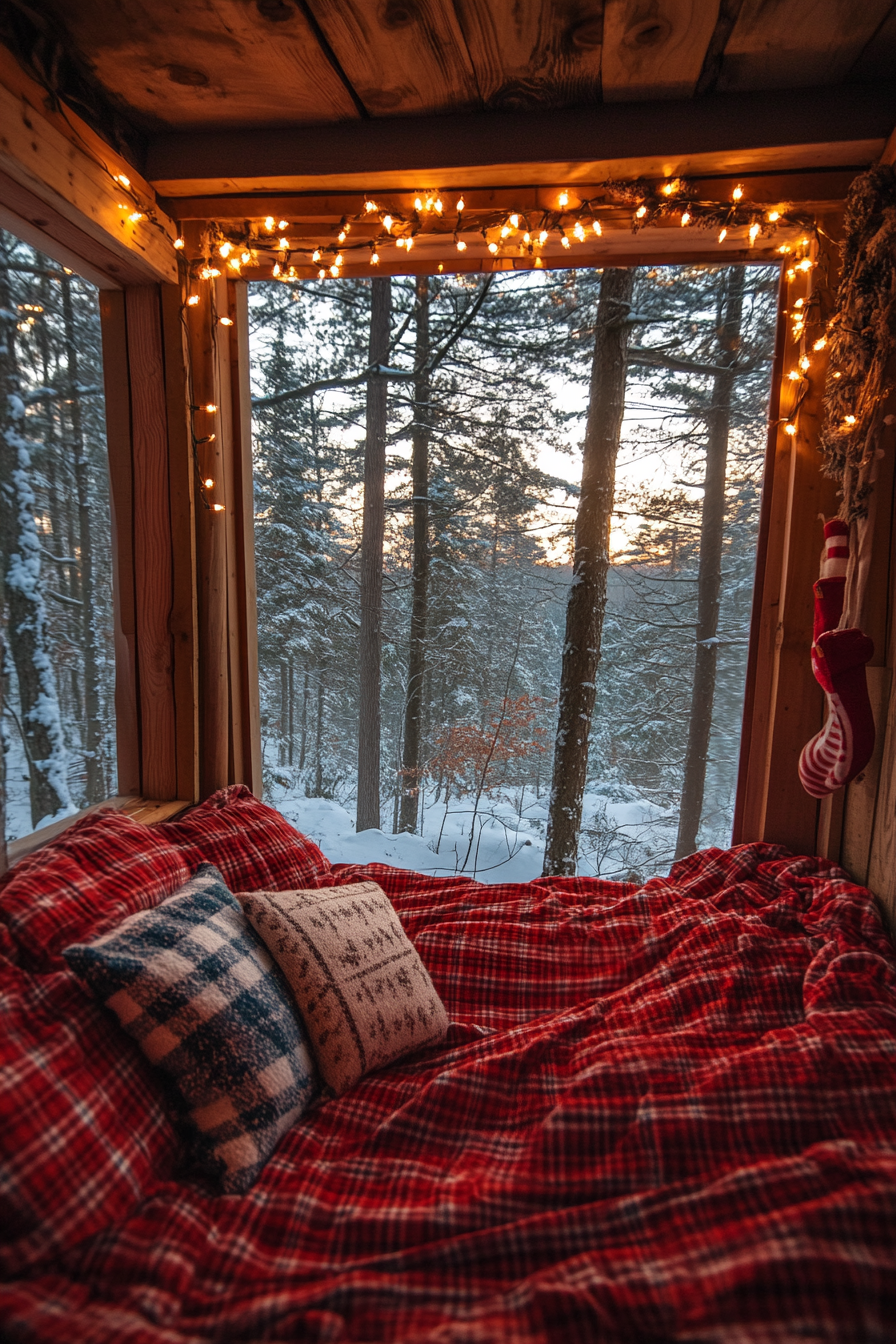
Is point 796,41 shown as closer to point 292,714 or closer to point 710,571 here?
point 710,571

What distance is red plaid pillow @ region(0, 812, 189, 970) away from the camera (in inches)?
38.0

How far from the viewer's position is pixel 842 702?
143cm

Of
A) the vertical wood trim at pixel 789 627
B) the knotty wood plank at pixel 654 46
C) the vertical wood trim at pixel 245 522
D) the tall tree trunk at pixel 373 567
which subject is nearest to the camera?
the knotty wood plank at pixel 654 46

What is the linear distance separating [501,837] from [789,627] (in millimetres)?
2277

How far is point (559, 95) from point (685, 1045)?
2.10 m

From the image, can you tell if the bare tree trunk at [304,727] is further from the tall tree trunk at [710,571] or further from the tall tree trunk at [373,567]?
the tall tree trunk at [710,571]

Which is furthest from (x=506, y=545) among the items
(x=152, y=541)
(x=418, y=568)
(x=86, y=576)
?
(x=86, y=576)

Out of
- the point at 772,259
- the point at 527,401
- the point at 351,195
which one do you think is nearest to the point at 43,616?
the point at 351,195

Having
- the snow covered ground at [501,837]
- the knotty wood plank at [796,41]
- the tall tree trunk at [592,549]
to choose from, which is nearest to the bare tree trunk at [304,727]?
the snow covered ground at [501,837]

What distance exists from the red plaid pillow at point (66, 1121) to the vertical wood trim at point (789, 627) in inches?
65.0

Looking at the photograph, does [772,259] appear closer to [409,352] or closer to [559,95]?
[559,95]

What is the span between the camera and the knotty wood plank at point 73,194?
1.26 meters

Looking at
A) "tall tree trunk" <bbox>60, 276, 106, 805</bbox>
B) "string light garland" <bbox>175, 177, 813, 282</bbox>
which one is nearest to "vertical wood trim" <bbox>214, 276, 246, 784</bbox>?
"string light garland" <bbox>175, 177, 813, 282</bbox>

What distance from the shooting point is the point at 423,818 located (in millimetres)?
3779
